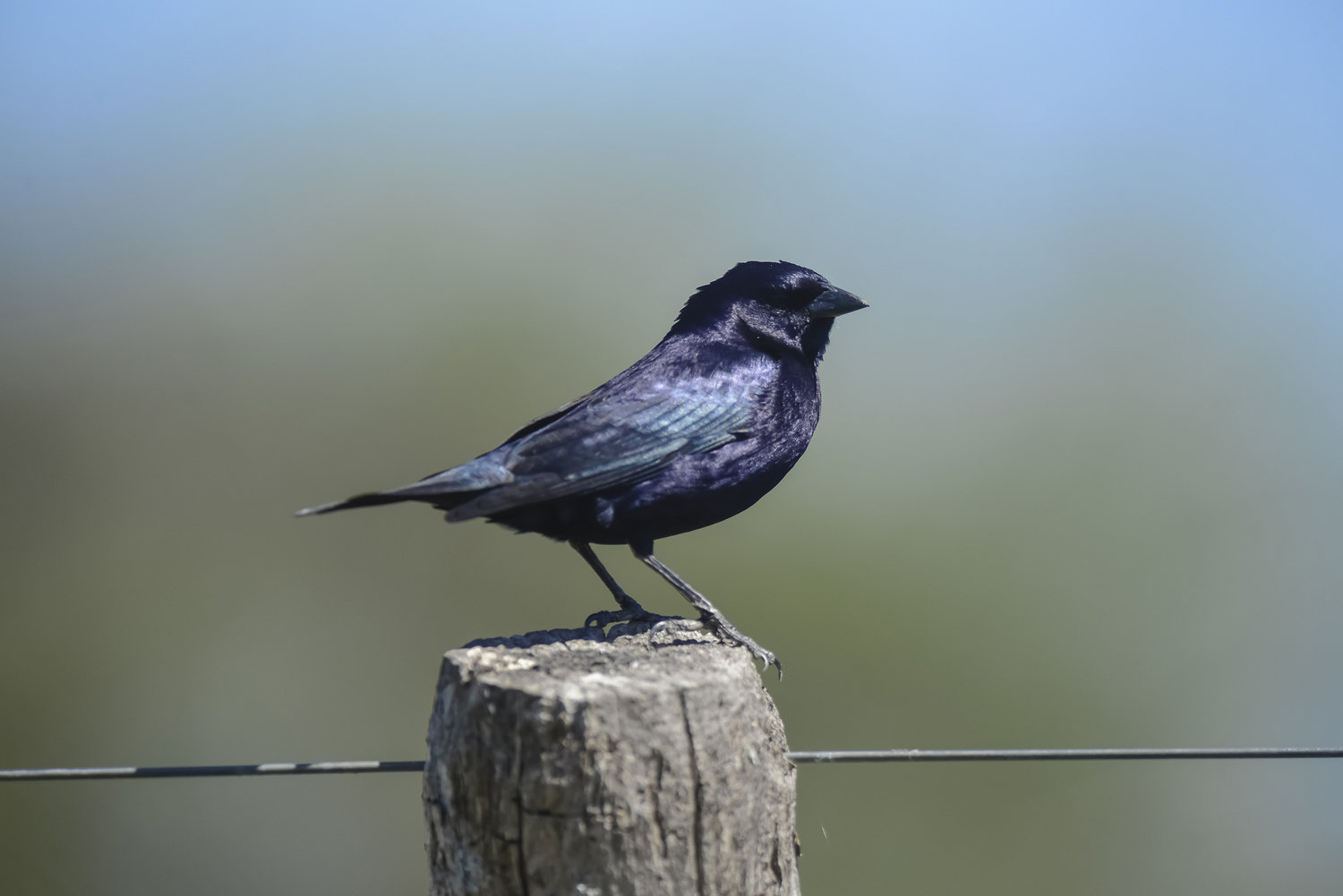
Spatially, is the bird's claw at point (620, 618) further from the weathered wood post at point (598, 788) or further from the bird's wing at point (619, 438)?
the weathered wood post at point (598, 788)

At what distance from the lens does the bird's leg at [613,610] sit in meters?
3.70

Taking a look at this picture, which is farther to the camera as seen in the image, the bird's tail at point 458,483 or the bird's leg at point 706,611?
the bird's leg at point 706,611

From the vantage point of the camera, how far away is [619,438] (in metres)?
3.61

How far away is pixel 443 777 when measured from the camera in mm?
2381

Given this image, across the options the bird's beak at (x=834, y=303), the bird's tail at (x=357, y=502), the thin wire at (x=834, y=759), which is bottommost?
the thin wire at (x=834, y=759)

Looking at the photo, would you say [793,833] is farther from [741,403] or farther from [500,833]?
[741,403]

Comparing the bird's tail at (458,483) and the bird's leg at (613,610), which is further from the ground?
the bird's tail at (458,483)

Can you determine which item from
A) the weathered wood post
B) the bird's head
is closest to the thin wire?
the weathered wood post

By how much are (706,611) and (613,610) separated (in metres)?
0.34

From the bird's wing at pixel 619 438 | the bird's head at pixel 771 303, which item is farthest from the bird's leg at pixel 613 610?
the bird's head at pixel 771 303

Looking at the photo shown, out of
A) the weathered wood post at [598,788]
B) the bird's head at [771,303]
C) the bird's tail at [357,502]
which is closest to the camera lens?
the weathered wood post at [598,788]

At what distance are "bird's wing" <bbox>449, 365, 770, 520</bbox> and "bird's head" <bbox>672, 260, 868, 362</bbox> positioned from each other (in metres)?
0.46

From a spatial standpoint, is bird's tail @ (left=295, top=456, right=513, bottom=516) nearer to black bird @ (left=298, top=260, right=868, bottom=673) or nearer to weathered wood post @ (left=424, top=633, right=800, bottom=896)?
black bird @ (left=298, top=260, right=868, bottom=673)

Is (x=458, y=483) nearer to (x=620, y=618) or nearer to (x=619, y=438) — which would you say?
(x=619, y=438)
